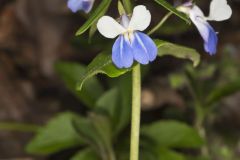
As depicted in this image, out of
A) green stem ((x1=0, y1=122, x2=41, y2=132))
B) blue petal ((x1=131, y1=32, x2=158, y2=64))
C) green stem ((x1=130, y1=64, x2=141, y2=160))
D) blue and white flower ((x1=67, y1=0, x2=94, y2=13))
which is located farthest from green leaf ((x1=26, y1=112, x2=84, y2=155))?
blue petal ((x1=131, y1=32, x2=158, y2=64))

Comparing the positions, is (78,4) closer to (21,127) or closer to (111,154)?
(111,154)

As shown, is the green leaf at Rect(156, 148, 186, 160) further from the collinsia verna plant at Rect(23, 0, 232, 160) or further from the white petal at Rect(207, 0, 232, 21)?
the white petal at Rect(207, 0, 232, 21)

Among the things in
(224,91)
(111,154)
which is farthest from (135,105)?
(224,91)

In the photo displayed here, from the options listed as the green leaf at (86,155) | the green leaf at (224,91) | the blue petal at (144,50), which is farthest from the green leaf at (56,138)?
the blue petal at (144,50)

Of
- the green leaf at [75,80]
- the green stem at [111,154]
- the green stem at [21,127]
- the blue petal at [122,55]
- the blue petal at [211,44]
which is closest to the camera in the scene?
the blue petal at [122,55]

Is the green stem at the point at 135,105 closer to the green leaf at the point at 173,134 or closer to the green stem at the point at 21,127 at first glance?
the green leaf at the point at 173,134

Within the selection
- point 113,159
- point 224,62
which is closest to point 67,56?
point 224,62
